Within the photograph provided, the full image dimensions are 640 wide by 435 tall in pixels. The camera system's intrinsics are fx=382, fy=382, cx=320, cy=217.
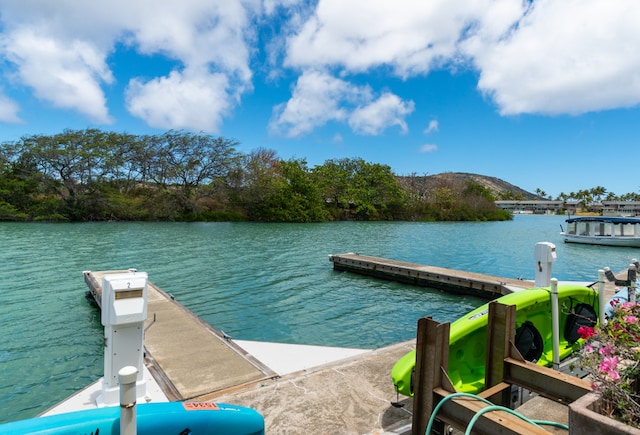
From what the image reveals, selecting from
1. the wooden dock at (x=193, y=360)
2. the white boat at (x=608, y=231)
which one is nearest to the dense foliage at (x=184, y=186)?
the white boat at (x=608, y=231)

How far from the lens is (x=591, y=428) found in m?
1.72

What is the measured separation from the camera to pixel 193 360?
5105mm

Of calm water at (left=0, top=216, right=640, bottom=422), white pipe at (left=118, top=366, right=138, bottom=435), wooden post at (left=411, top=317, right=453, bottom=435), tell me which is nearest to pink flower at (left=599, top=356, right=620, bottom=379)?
wooden post at (left=411, top=317, right=453, bottom=435)

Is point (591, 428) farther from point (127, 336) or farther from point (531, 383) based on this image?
point (127, 336)

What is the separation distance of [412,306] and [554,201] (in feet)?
568

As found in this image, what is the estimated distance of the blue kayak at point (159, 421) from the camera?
2283mm

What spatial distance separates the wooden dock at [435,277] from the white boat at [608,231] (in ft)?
70.3

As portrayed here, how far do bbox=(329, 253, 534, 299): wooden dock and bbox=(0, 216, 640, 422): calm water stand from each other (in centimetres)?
48

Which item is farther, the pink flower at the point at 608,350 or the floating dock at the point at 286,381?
the floating dock at the point at 286,381

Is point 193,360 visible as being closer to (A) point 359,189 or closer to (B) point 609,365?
(B) point 609,365

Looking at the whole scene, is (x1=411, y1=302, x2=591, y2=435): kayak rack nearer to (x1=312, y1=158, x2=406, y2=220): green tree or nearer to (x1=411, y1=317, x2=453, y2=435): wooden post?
(x1=411, y1=317, x2=453, y2=435): wooden post

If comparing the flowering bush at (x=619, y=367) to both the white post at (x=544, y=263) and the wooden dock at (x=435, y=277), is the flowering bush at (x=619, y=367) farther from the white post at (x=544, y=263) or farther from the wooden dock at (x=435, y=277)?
the wooden dock at (x=435, y=277)

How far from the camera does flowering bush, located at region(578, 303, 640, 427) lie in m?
1.81

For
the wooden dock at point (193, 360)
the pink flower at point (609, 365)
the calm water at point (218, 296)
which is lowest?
the calm water at point (218, 296)
